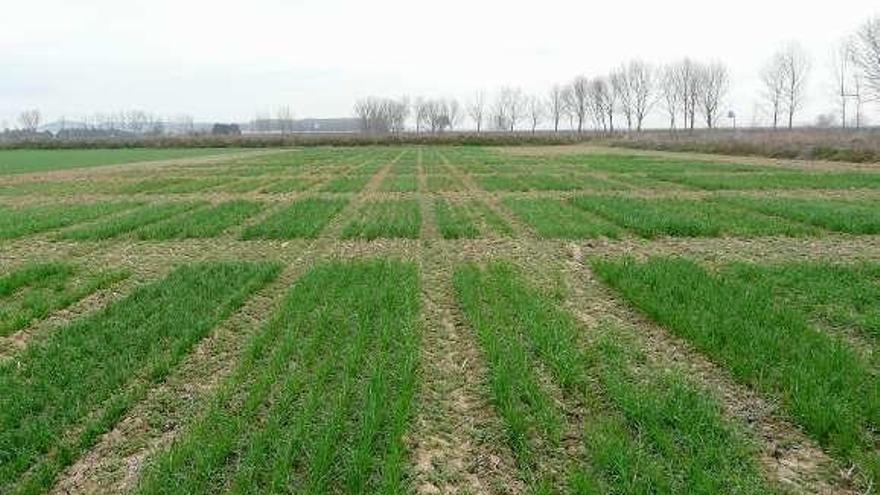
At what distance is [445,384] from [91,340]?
450 centimetres

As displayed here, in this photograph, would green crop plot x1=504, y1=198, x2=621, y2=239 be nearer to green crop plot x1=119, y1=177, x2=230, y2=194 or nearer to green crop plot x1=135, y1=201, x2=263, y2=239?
green crop plot x1=135, y1=201, x2=263, y2=239

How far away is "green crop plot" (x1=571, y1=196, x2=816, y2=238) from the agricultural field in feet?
0.55

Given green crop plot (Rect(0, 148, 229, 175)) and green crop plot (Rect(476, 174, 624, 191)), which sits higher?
green crop plot (Rect(0, 148, 229, 175))

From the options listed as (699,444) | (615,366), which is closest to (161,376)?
(615,366)

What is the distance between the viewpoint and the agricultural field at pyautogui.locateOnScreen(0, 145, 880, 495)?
15.6 feet

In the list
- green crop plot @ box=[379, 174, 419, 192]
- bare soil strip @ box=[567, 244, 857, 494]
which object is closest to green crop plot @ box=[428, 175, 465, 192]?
green crop plot @ box=[379, 174, 419, 192]

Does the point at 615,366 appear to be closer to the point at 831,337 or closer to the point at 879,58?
the point at 831,337

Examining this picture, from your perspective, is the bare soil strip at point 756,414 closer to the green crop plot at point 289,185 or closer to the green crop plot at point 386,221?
the green crop plot at point 386,221

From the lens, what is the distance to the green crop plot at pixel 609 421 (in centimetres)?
452

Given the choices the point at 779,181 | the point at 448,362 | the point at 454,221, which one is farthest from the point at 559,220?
the point at 779,181

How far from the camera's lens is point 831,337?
289 inches

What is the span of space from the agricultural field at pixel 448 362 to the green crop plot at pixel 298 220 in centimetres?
53

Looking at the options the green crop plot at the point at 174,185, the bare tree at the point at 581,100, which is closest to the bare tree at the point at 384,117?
the bare tree at the point at 581,100

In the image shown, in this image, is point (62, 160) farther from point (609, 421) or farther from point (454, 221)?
point (609, 421)
